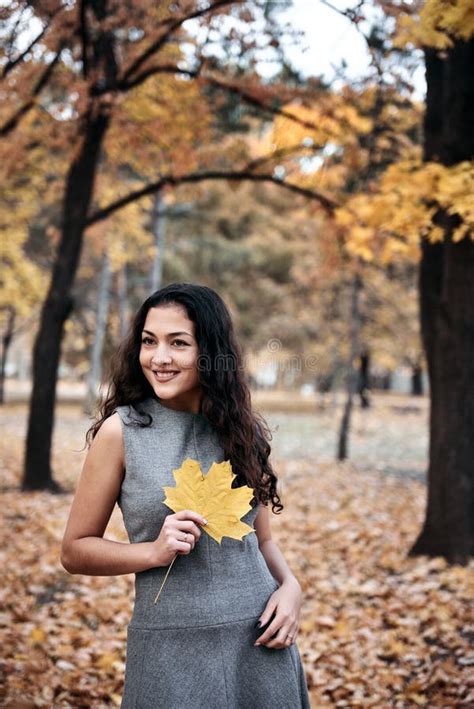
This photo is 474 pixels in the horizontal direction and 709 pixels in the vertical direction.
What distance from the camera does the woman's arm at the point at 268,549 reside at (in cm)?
197

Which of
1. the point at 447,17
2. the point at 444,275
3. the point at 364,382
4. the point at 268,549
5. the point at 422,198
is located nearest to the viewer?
the point at 268,549

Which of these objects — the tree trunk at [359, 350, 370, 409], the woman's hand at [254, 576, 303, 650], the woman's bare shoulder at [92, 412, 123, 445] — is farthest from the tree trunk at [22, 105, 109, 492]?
the tree trunk at [359, 350, 370, 409]

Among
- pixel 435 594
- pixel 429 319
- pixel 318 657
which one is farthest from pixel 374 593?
pixel 429 319

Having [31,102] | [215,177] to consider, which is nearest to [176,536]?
[31,102]

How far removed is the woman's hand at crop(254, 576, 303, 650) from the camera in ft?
5.66

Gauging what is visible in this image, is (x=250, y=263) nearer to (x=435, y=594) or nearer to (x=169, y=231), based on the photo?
(x=169, y=231)

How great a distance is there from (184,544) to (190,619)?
0.26 m

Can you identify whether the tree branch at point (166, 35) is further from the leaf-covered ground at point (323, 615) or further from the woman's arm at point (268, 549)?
the woman's arm at point (268, 549)

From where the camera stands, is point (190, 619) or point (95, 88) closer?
point (190, 619)

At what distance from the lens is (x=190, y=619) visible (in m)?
1.69

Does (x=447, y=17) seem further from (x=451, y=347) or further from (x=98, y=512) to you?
(x=98, y=512)

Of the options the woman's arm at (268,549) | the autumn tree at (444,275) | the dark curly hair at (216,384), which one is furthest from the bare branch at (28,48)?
the woman's arm at (268,549)

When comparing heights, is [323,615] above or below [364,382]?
below

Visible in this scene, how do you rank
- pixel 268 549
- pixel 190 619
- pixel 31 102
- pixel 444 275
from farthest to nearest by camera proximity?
pixel 31 102
pixel 444 275
pixel 268 549
pixel 190 619
